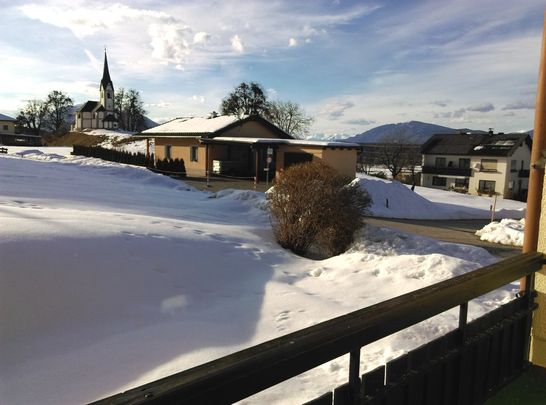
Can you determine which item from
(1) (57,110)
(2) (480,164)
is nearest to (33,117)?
(1) (57,110)

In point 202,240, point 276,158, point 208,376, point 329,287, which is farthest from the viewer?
point 276,158

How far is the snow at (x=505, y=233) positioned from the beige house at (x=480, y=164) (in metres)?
39.5

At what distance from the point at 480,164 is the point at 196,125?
3732cm

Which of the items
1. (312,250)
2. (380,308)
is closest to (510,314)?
(380,308)

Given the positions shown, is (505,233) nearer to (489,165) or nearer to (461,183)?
(489,165)

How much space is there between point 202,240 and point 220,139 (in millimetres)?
22990

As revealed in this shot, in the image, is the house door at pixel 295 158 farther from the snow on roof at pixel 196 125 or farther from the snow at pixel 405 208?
the snow on roof at pixel 196 125

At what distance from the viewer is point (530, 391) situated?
132 inches

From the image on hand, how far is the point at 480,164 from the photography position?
Answer: 5453 cm

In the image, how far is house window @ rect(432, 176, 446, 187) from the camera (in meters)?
58.1

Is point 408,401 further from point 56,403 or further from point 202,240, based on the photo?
point 202,240

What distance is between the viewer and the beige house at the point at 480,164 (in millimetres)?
52656

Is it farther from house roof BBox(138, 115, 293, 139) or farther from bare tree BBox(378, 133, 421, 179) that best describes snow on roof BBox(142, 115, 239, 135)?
bare tree BBox(378, 133, 421, 179)

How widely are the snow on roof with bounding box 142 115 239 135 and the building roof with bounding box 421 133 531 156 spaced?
34.8 meters
